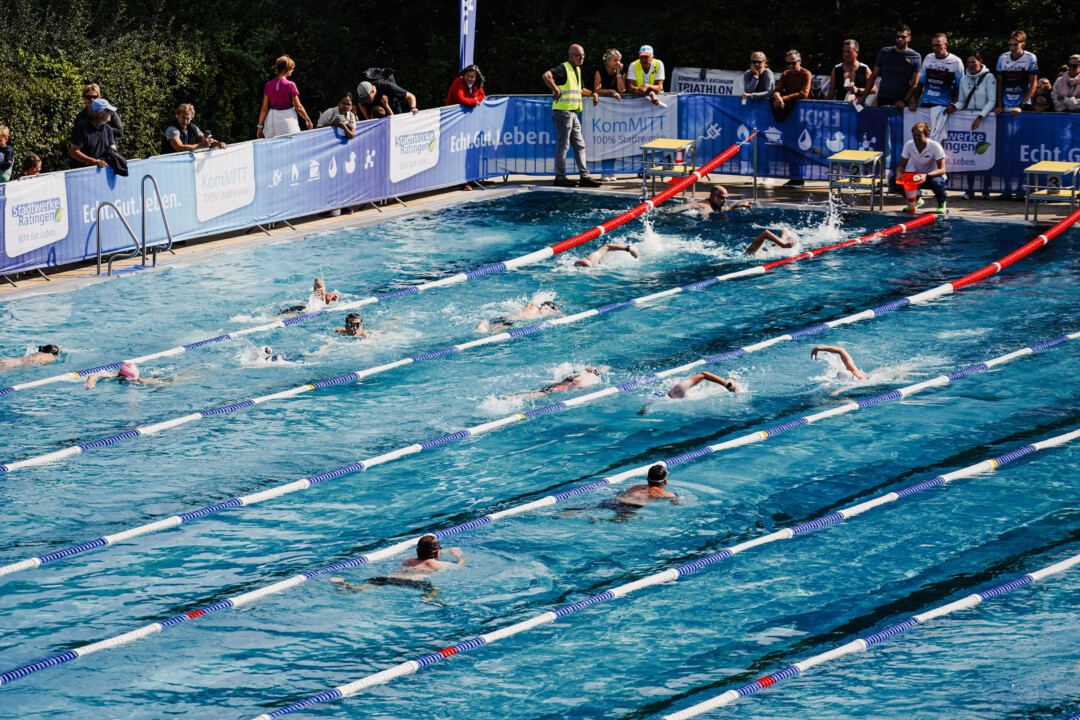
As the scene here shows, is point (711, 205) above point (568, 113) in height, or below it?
below

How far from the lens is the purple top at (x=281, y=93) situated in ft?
60.3

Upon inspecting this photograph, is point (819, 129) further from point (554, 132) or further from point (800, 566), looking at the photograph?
point (800, 566)

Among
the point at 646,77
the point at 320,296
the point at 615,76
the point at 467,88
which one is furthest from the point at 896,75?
the point at 320,296

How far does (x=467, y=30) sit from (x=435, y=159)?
252cm

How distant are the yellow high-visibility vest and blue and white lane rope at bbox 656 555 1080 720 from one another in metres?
13.2

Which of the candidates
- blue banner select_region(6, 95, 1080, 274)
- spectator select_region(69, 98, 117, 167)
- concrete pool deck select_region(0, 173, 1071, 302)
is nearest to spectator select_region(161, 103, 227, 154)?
blue banner select_region(6, 95, 1080, 274)

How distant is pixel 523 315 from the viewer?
48.0 feet

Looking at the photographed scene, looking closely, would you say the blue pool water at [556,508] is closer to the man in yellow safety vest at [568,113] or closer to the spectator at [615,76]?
the man in yellow safety vest at [568,113]

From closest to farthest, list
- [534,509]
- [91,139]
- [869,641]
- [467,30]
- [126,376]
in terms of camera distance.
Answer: [869,641] < [534,509] < [126,376] < [91,139] < [467,30]

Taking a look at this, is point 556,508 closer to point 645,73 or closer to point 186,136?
point 186,136

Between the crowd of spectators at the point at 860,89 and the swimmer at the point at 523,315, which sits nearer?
the swimmer at the point at 523,315

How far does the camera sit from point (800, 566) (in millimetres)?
9062

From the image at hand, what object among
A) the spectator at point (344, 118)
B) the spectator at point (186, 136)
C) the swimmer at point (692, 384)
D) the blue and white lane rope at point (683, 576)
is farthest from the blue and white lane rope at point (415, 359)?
the spectator at point (344, 118)

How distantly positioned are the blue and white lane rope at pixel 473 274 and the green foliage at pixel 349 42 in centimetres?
490
